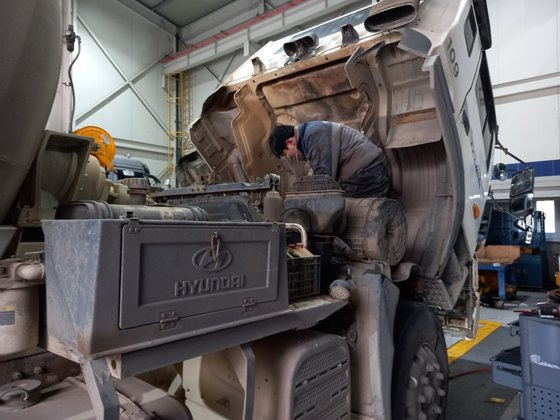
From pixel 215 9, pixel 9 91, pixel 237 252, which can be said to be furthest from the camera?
pixel 215 9

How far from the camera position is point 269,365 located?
151 centimetres

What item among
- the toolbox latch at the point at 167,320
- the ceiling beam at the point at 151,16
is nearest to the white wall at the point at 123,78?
the ceiling beam at the point at 151,16

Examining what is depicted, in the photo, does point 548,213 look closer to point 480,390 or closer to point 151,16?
point 480,390

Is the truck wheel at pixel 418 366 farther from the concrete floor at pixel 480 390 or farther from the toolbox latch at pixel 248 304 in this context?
the toolbox latch at pixel 248 304

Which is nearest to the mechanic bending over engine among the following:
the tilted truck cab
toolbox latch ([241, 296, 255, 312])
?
the tilted truck cab

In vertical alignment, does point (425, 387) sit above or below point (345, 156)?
below

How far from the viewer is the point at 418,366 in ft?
7.30

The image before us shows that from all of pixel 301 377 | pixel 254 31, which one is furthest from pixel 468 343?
pixel 254 31

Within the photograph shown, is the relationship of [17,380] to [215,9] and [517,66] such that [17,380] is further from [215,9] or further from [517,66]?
[215,9]

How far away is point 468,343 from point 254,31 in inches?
345

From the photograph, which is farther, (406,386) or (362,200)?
(362,200)

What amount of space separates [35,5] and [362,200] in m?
1.75

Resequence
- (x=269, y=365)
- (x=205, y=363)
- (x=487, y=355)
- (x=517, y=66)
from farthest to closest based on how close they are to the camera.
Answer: (x=517, y=66) < (x=487, y=355) < (x=205, y=363) < (x=269, y=365)

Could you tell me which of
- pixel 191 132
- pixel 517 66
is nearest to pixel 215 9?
pixel 517 66
